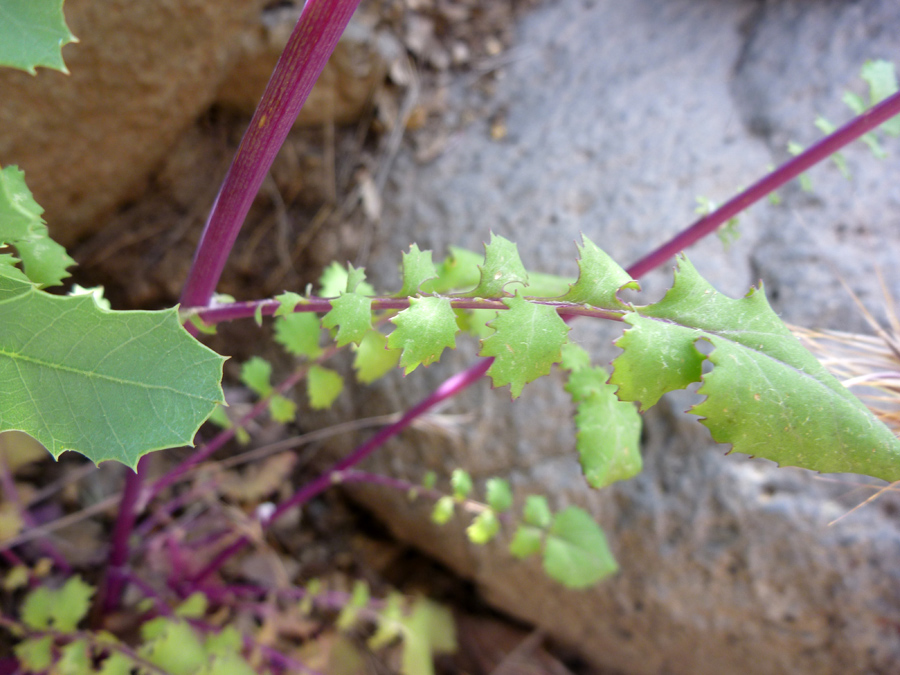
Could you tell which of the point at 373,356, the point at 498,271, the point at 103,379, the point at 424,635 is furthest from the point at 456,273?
the point at 424,635

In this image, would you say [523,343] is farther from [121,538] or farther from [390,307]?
[121,538]

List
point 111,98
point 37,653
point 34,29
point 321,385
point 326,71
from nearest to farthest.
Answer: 1. point 34,29
2. point 37,653
3. point 321,385
4. point 111,98
5. point 326,71

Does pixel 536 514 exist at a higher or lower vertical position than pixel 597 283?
lower

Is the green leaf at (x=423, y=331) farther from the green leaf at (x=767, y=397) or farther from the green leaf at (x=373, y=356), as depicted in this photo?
the green leaf at (x=373, y=356)

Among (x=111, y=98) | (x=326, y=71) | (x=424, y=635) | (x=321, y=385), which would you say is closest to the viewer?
(x=321, y=385)

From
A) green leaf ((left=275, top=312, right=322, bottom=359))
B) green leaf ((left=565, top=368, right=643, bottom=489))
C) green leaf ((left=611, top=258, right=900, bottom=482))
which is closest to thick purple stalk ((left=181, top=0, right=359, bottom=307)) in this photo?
green leaf ((left=275, top=312, right=322, bottom=359))

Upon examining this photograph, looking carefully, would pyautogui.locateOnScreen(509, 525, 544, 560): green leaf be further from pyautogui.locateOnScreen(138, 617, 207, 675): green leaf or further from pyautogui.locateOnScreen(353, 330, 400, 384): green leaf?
pyautogui.locateOnScreen(138, 617, 207, 675): green leaf

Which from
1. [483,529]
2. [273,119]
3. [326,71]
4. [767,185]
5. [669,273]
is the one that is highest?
[326,71]

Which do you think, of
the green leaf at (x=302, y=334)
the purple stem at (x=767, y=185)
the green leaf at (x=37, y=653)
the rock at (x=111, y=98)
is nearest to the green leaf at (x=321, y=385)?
the green leaf at (x=302, y=334)

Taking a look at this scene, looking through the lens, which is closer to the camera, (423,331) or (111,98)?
(423,331)
